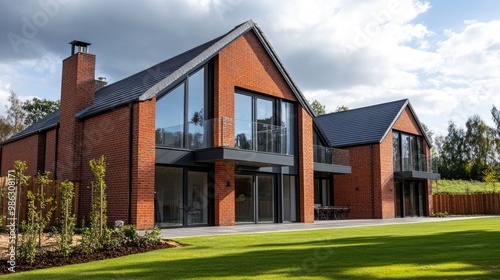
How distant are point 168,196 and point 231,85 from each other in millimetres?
4887

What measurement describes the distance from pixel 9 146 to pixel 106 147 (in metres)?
10.3

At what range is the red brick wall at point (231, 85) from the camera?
17.3m

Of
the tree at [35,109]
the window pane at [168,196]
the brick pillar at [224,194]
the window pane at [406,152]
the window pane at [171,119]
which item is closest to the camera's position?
the window pane at [168,196]

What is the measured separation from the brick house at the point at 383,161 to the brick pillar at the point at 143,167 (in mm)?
12176

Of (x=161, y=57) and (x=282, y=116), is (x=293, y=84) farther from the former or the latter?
(x=161, y=57)

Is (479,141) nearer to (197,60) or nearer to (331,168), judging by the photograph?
(331,168)

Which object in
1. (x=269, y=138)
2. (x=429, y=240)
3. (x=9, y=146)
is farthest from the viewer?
(x=9, y=146)

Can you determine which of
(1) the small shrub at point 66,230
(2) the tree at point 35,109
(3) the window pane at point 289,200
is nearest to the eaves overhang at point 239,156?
(3) the window pane at point 289,200

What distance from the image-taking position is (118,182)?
1574cm

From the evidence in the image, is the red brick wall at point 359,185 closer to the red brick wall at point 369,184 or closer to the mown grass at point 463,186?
the red brick wall at point 369,184

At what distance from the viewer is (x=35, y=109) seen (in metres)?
45.2

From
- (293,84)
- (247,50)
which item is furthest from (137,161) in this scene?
(293,84)

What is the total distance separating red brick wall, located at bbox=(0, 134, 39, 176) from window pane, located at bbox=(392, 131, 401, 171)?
62.0ft

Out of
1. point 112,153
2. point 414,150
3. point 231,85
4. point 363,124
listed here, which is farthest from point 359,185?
point 112,153
